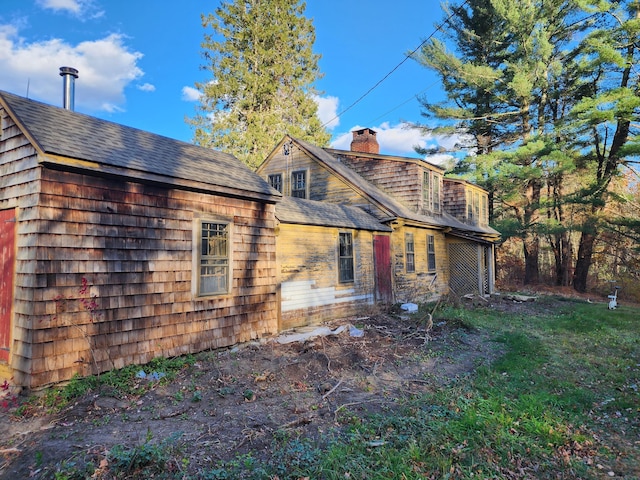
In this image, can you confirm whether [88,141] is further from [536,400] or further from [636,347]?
[636,347]

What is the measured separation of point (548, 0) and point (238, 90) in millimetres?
21528

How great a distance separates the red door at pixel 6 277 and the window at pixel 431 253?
50.0ft

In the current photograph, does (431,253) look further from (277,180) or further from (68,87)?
(68,87)

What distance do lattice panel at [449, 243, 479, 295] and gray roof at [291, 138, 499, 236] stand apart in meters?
1.06

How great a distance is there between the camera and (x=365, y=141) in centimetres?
2053

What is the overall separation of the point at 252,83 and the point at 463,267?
71.8 feet

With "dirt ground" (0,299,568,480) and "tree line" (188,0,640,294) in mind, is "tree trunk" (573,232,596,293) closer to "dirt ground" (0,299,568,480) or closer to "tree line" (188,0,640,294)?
"tree line" (188,0,640,294)

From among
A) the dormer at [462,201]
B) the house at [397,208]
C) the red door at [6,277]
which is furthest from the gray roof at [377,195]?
the red door at [6,277]

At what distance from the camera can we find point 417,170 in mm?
17391

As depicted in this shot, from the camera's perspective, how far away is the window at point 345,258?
12.7 meters

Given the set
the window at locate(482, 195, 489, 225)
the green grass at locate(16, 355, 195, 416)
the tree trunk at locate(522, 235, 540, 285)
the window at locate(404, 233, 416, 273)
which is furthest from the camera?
the tree trunk at locate(522, 235, 540, 285)

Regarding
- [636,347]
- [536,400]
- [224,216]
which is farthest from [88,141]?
[636,347]

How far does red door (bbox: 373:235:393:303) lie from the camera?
46.5 ft

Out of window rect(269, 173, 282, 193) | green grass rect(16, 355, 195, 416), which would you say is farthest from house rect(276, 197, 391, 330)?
window rect(269, 173, 282, 193)
